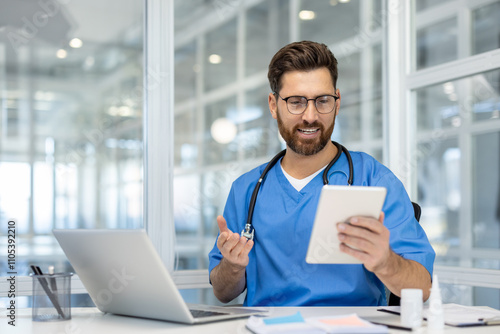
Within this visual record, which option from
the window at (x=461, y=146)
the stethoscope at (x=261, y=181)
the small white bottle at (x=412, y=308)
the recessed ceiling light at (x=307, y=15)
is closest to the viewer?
the small white bottle at (x=412, y=308)

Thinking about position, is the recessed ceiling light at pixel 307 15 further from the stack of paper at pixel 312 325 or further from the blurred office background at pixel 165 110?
the stack of paper at pixel 312 325

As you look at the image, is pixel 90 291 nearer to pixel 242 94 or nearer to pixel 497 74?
pixel 242 94

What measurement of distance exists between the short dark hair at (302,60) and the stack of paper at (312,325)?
2.83ft

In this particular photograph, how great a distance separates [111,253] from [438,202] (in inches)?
208

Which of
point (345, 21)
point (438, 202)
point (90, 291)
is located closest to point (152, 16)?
point (90, 291)

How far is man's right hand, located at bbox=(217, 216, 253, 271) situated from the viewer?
4.65ft

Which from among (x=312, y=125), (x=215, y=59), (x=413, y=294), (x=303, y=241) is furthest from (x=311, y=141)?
(x=215, y=59)

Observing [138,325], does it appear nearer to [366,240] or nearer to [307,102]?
[366,240]

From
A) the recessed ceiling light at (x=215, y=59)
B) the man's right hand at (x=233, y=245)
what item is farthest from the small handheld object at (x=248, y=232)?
the recessed ceiling light at (x=215, y=59)

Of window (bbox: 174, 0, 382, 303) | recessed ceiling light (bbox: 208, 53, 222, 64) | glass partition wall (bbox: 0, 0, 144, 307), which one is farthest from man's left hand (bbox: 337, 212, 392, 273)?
recessed ceiling light (bbox: 208, 53, 222, 64)

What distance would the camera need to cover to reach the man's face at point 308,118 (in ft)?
5.58

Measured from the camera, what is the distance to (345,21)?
4.32m

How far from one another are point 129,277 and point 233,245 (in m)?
0.32

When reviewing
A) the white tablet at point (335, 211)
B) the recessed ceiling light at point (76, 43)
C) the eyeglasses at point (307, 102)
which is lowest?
the white tablet at point (335, 211)
